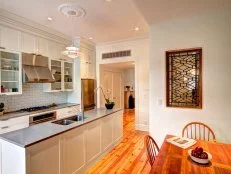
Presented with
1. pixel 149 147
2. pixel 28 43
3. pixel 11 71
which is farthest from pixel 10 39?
pixel 149 147

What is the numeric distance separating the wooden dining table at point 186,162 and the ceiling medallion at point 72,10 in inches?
107

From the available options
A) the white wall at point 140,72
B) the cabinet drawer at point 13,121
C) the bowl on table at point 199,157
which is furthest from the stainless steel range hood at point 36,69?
the bowl on table at point 199,157

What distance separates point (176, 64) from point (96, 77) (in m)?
3.24

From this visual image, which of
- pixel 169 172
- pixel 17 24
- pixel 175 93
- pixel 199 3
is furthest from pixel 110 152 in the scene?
pixel 17 24

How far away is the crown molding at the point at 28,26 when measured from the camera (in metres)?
3.08

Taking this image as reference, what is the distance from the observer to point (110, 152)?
334 centimetres

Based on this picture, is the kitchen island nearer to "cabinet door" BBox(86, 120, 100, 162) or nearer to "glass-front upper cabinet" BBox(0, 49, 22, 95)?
"cabinet door" BBox(86, 120, 100, 162)

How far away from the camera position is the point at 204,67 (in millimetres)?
2646

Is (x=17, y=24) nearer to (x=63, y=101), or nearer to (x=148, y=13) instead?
(x=63, y=101)

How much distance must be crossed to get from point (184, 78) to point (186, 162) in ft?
5.66

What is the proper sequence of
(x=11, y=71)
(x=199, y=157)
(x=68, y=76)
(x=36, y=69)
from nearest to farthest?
1. (x=199, y=157)
2. (x=11, y=71)
3. (x=36, y=69)
4. (x=68, y=76)

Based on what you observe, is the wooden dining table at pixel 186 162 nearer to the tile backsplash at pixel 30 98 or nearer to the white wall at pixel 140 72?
the white wall at pixel 140 72

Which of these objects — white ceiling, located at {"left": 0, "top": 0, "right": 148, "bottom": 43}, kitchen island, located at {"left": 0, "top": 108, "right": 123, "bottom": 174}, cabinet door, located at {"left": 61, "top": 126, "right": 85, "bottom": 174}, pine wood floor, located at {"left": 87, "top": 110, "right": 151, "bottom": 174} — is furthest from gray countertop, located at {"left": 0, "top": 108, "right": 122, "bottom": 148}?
white ceiling, located at {"left": 0, "top": 0, "right": 148, "bottom": 43}

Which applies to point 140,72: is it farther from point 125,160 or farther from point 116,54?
point 125,160
